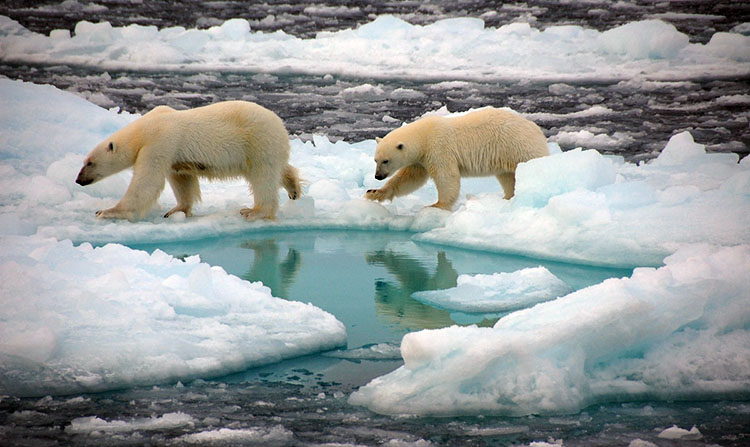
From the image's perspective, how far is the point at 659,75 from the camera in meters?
12.9

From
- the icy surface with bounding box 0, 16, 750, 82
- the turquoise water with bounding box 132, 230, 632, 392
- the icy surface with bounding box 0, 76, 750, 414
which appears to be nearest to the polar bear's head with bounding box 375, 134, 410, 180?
the turquoise water with bounding box 132, 230, 632, 392

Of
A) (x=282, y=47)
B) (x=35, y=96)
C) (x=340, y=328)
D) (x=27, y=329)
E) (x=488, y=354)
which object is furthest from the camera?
(x=282, y=47)

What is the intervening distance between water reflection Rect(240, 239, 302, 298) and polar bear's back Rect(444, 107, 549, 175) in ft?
5.02

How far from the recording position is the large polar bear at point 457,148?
5.99m

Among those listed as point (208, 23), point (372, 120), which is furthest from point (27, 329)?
point (208, 23)

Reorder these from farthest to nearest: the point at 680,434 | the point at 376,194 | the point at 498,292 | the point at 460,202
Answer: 1. the point at 460,202
2. the point at 376,194
3. the point at 498,292
4. the point at 680,434

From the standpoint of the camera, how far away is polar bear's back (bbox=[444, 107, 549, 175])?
237 inches

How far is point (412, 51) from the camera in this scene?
48.6ft

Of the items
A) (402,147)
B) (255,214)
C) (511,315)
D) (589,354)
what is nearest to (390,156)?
(402,147)

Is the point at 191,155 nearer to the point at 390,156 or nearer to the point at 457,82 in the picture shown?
the point at 390,156

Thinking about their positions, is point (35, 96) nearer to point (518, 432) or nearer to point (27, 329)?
point (27, 329)

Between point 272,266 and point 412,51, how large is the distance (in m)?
10.6

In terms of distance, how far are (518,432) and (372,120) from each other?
8.63 m

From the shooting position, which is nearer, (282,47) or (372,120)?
(372,120)
